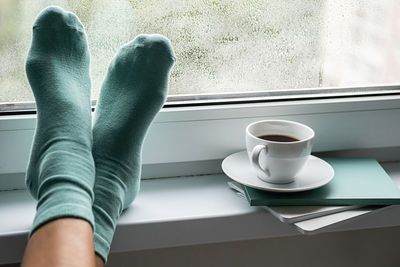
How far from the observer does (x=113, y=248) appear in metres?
0.70

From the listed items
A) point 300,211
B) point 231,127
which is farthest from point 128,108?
point 300,211

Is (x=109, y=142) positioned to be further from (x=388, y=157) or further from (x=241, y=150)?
(x=388, y=157)

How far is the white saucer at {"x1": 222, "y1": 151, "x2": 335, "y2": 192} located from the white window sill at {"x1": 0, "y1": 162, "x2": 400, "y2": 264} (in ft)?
0.13

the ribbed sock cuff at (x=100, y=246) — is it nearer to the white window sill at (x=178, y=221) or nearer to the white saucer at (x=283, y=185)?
the white window sill at (x=178, y=221)

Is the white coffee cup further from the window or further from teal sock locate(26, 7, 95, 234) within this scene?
teal sock locate(26, 7, 95, 234)

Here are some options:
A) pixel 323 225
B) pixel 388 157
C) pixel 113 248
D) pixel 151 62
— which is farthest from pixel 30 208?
pixel 388 157

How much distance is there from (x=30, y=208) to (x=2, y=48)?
0.80 feet

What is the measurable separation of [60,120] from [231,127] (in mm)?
272

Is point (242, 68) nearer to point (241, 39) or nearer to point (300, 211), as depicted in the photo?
point (241, 39)

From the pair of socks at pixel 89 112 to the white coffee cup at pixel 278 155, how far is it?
0.17 m

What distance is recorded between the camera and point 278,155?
28.0 inches

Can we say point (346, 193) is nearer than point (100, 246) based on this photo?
No

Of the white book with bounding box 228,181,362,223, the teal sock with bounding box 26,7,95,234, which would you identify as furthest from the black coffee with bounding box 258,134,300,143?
the teal sock with bounding box 26,7,95,234

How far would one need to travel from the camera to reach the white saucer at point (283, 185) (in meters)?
0.74
